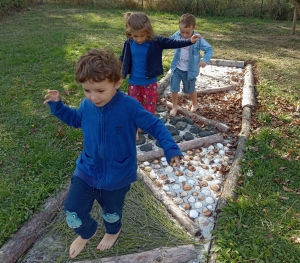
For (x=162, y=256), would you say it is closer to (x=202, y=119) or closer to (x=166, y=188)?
(x=166, y=188)

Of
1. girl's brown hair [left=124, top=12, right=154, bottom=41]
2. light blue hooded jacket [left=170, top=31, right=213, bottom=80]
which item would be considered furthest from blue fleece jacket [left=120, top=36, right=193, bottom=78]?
light blue hooded jacket [left=170, top=31, right=213, bottom=80]

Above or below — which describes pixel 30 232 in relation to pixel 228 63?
below

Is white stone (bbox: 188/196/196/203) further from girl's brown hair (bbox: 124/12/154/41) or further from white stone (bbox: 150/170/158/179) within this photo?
girl's brown hair (bbox: 124/12/154/41)

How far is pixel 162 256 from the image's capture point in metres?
2.54

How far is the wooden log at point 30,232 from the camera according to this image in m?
2.62

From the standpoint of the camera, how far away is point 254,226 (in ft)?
9.50

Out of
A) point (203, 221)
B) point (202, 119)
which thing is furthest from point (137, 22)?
point (203, 221)

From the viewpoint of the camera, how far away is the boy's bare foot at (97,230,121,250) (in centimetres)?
272

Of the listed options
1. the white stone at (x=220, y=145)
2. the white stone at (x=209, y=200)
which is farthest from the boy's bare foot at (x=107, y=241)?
the white stone at (x=220, y=145)

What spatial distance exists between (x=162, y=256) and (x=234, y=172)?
1.40 metres

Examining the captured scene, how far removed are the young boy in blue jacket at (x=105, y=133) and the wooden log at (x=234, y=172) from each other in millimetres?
1035

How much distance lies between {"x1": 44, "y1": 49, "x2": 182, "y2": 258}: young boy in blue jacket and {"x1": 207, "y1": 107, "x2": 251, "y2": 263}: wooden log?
1035mm

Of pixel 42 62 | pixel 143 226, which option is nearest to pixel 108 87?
pixel 143 226

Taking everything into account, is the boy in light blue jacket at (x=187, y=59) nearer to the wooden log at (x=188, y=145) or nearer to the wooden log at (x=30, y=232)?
the wooden log at (x=188, y=145)
